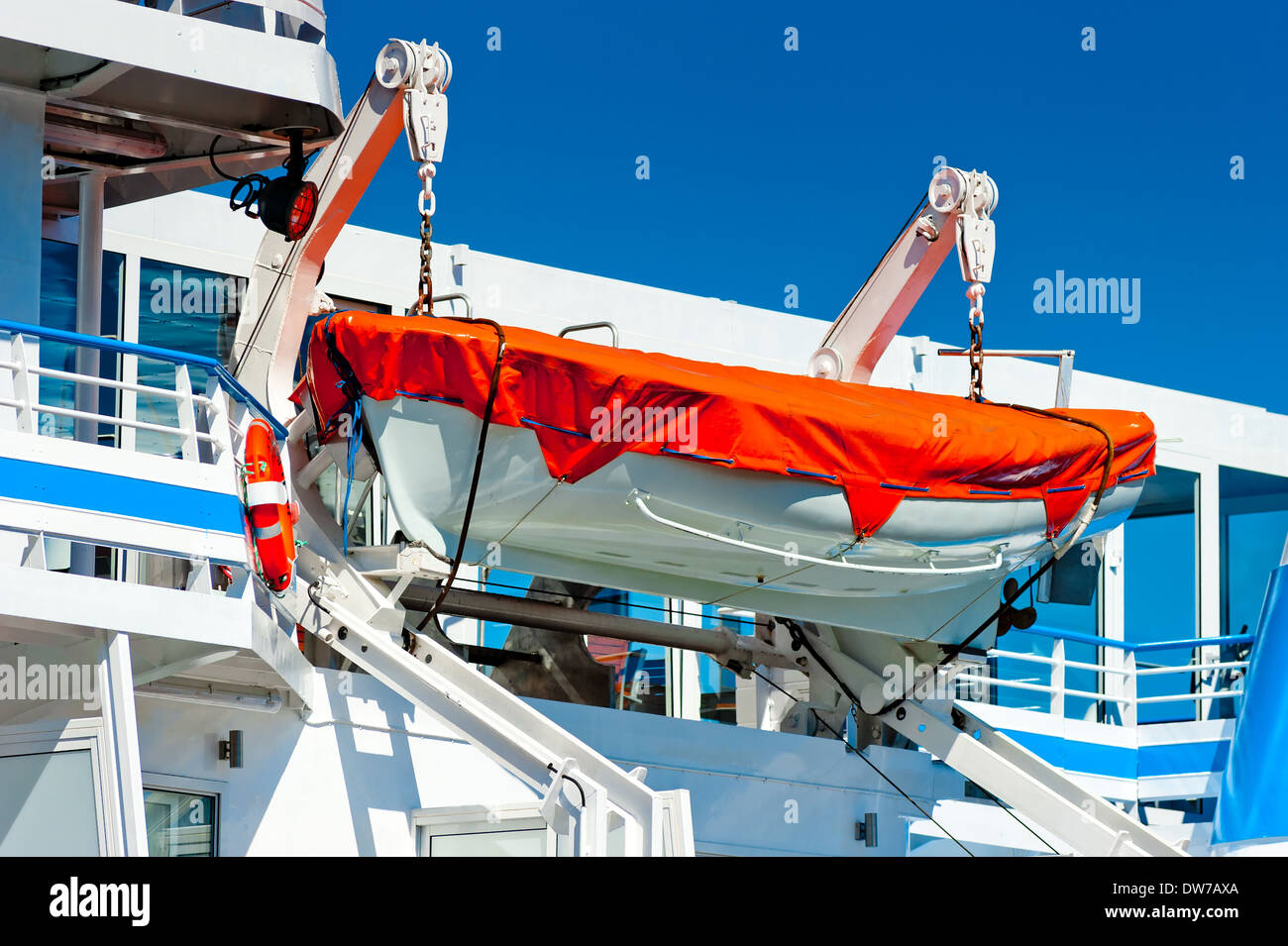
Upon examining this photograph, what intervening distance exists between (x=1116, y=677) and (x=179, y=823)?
28.1ft

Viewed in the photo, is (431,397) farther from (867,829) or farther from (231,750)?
(867,829)

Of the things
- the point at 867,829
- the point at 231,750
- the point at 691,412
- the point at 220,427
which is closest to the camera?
the point at 220,427

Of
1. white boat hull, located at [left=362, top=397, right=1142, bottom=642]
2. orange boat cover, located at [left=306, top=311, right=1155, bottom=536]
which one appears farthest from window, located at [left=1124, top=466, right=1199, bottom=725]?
orange boat cover, located at [left=306, top=311, right=1155, bottom=536]

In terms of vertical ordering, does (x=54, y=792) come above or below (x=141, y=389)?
below

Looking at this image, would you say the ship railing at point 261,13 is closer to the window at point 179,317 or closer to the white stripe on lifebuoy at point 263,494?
the white stripe on lifebuoy at point 263,494

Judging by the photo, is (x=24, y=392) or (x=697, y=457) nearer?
(x=24, y=392)

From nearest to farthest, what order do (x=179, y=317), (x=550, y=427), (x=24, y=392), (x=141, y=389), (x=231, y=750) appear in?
(x=141, y=389), (x=24, y=392), (x=550, y=427), (x=231, y=750), (x=179, y=317)

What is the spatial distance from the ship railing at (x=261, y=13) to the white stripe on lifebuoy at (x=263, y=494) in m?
2.32

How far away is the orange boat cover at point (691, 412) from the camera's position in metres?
7.94

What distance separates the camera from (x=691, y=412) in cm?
827

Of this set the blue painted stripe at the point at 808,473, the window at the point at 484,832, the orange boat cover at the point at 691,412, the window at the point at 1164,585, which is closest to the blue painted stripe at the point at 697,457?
the orange boat cover at the point at 691,412

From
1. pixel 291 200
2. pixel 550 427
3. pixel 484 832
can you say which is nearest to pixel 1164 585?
pixel 484 832
